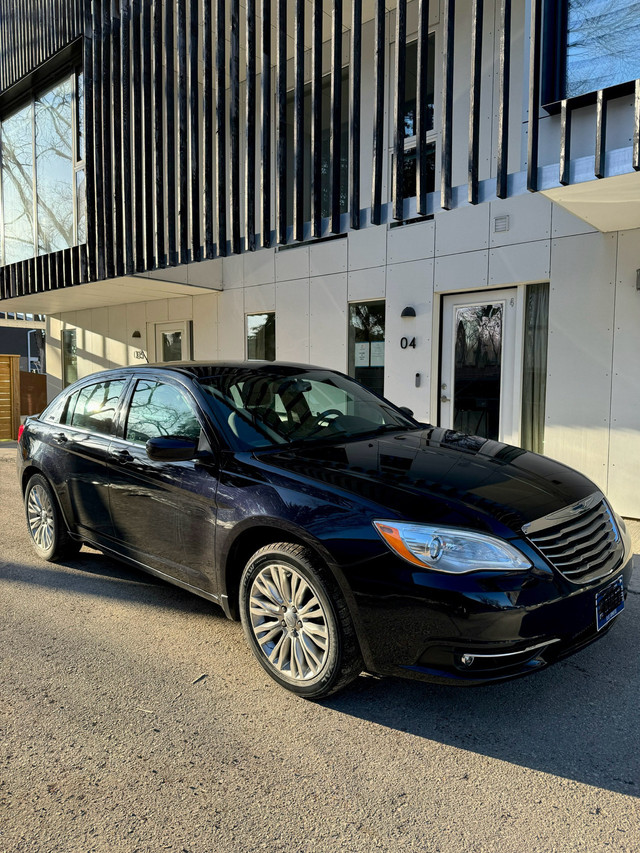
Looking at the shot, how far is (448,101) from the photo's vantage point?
5.22 meters

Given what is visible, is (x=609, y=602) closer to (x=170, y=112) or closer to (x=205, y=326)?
(x=170, y=112)

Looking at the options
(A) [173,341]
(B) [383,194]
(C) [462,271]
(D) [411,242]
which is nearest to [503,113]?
(C) [462,271]

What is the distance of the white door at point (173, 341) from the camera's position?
36.7ft

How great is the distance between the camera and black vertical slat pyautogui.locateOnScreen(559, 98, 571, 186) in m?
4.43

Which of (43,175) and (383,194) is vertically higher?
(43,175)

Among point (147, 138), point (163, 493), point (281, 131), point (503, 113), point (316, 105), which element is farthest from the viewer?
point (147, 138)

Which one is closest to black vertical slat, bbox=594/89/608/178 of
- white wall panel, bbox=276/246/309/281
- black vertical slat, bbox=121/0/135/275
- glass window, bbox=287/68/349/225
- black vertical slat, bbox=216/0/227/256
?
black vertical slat, bbox=216/0/227/256

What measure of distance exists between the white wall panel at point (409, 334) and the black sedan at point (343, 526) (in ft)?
→ 11.9

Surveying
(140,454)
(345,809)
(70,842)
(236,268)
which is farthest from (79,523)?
(236,268)

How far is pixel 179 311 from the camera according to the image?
11.2 meters

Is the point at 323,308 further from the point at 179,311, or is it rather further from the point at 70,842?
the point at 70,842

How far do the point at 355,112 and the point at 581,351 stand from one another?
11.3 ft

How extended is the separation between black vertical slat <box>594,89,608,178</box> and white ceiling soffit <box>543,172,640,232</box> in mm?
101

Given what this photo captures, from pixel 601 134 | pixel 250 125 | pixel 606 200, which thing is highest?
pixel 250 125
